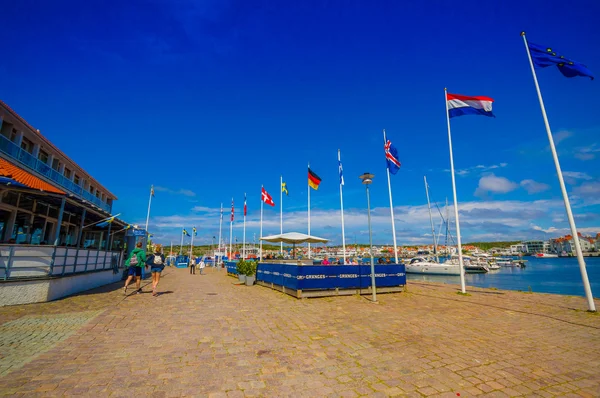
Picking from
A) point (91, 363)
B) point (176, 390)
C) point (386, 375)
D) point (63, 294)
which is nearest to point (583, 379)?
point (386, 375)

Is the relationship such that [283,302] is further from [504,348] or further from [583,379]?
[583,379]

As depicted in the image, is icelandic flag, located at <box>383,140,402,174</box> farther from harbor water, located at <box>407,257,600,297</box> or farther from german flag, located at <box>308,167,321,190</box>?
harbor water, located at <box>407,257,600,297</box>

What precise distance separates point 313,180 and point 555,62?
1458 centimetres

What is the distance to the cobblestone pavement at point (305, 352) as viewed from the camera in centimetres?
354

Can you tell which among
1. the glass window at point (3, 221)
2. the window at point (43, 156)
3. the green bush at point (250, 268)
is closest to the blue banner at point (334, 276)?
the green bush at point (250, 268)

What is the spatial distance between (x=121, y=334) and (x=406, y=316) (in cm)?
711

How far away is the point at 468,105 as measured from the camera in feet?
41.2

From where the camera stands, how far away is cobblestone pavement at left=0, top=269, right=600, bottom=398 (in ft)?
11.6

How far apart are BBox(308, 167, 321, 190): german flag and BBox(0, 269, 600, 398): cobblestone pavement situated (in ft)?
43.8

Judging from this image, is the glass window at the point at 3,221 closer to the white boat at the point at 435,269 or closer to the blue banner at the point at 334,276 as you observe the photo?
the blue banner at the point at 334,276

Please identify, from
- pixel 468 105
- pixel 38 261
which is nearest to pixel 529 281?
pixel 468 105

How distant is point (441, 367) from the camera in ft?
13.9

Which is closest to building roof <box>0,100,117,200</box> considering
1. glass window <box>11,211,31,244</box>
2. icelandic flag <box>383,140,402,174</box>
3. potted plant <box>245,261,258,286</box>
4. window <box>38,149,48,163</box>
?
window <box>38,149,48,163</box>

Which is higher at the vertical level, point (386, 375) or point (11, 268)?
point (11, 268)
